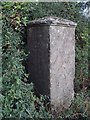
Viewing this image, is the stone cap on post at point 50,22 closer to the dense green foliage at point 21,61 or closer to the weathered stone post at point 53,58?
the weathered stone post at point 53,58

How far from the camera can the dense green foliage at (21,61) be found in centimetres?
371

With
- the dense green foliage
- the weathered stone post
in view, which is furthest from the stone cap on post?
the dense green foliage

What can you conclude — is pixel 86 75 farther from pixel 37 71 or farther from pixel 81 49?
pixel 37 71

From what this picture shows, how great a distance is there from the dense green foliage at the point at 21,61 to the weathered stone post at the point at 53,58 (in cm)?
15

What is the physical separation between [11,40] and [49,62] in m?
0.59

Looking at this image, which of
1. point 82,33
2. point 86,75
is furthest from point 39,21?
point 86,75

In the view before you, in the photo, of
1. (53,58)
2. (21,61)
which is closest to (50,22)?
(53,58)

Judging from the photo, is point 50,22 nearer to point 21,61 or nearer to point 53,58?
point 53,58

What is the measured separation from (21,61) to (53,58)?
0.49 metres

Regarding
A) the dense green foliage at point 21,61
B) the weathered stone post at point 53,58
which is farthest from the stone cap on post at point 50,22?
the dense green foliage at point 21,61

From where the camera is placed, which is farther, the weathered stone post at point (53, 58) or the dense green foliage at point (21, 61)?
the weathered stone post at point (53, 58)

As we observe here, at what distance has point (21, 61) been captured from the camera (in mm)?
4238

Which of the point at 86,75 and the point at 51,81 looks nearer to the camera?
the point at 51,81

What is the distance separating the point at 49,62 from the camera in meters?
4.00
